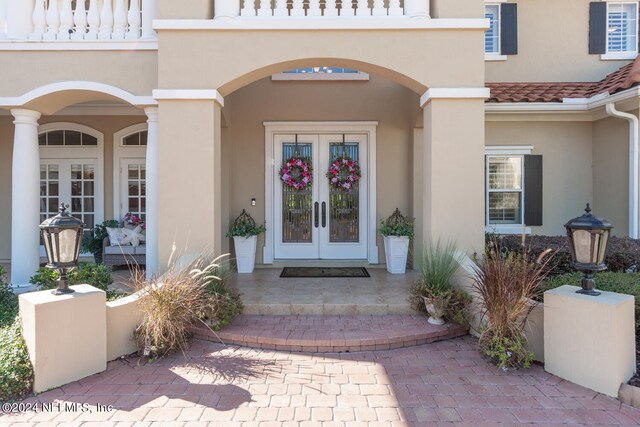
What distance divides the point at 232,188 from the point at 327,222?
2.01m

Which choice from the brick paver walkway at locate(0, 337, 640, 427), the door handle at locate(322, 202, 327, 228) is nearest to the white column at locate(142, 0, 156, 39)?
the door handle at locate(322, 202, 327, 228)

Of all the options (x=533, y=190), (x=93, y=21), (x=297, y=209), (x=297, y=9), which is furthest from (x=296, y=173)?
(x=533, y=190)

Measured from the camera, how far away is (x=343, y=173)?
8078mm

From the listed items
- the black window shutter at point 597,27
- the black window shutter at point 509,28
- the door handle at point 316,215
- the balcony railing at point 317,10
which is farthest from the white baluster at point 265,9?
the black window shutter at point 597,27

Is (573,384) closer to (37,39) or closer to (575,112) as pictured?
(575,112)

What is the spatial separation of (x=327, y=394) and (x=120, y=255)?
5741mm

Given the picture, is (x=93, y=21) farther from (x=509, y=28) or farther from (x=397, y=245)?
(x=509, y=28)

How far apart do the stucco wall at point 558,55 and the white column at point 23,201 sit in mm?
8628

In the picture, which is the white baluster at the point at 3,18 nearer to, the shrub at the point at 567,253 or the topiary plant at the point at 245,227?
the topiary plant at the point at 245,227

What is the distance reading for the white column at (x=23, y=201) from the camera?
6.26 m

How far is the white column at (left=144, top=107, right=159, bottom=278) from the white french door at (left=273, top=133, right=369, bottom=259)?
2.62 metres

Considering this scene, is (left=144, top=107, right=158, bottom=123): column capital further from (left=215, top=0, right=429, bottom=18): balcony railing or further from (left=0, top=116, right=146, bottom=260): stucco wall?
(left=0, top=116, right=146, bottom=260): stucco wall

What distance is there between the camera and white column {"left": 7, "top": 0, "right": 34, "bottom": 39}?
600 cm

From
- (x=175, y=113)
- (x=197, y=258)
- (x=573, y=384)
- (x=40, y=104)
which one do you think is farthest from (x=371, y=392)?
(x=40, y=104)
